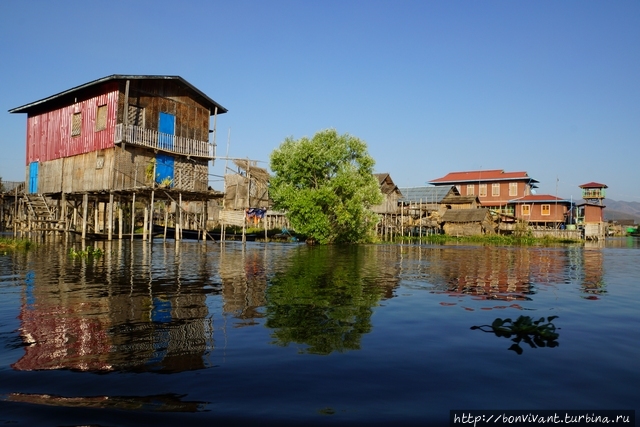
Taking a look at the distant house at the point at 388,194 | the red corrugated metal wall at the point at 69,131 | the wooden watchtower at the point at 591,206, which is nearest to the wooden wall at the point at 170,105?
the red corrugated metal wall at the point at 69,131

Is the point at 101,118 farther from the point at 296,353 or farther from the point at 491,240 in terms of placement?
the point at 491,240

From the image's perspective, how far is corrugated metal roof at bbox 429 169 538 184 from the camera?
227 feet

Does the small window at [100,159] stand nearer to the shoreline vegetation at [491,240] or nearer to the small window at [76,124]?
the small window at [76,124]

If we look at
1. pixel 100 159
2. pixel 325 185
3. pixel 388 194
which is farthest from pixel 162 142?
pixel 388 194

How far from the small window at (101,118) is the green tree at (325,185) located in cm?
1286

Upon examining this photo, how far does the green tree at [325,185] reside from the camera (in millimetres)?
35719

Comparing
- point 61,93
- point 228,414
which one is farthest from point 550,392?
point 61,93

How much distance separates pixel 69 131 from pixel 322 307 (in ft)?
99.5

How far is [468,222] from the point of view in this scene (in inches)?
2233

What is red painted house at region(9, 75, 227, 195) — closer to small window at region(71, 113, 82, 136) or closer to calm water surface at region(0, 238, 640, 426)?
small window at region(71, 113, 82, 136)

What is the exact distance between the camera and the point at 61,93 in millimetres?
31781

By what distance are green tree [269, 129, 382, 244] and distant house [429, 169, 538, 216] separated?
35.6 meters

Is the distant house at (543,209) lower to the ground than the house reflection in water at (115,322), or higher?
higher

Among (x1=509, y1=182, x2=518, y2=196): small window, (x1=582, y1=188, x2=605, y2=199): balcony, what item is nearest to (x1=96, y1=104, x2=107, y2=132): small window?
(x1=509, y1=182, x2=518, y2=196): small window
